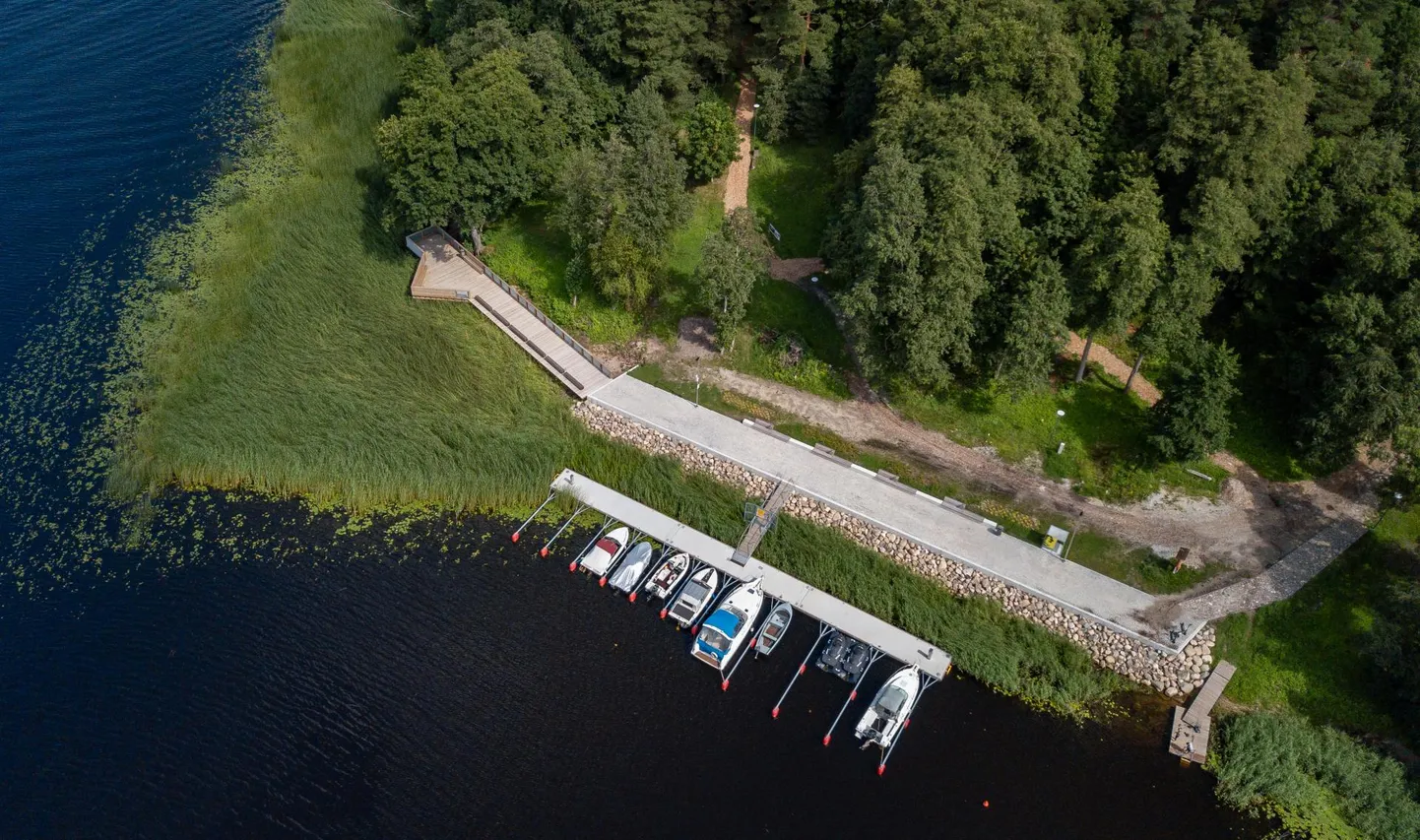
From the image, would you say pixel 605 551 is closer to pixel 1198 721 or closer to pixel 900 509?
pixel 900 509

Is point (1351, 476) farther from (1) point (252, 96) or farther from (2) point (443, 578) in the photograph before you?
(1) point (252, 96)

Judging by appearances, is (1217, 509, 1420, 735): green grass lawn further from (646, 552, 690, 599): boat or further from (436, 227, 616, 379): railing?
(436, 227, 616, 379): railing

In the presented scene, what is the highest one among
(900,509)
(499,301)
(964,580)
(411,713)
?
(499,301)

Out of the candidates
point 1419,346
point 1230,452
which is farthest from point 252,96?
point 1419,346

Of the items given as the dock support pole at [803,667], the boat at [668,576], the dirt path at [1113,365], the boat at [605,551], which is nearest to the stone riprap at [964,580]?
the dock support pole at [803,667]

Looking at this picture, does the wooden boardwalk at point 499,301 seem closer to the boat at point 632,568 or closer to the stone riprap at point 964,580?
the stone riprap at point 964,580

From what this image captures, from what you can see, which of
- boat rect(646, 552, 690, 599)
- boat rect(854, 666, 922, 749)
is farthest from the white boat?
boat rect(854, 666, 922, 749)

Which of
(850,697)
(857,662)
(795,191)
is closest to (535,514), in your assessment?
(857,662)

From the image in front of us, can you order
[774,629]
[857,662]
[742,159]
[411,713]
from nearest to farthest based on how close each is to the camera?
[411,713] → [857,662] → [774,629] → [742,159]

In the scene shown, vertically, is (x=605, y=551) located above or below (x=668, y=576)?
above
